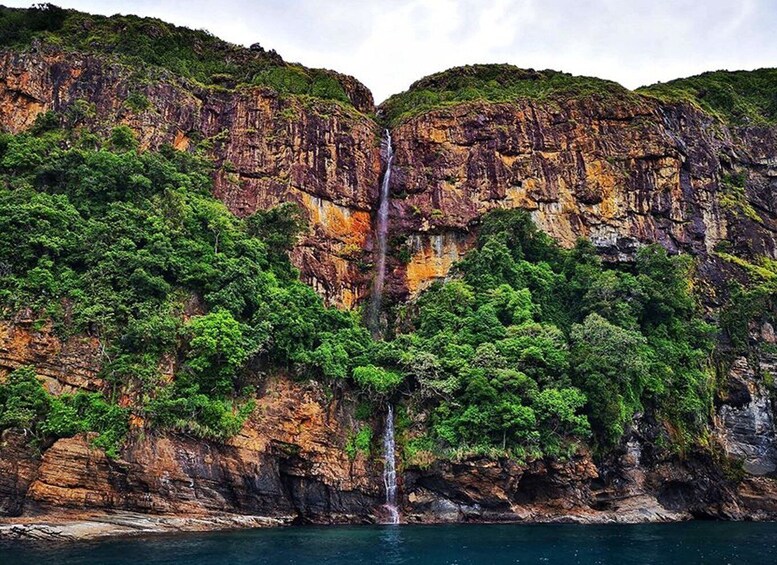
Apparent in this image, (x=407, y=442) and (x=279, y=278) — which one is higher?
(x=279, y=278)

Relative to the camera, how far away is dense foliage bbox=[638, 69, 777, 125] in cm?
5922

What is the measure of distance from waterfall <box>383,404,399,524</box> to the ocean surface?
271cm

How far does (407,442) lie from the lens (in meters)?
34.4

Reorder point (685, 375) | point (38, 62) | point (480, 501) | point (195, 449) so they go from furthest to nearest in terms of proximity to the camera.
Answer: point (38, 62)
point (685, 375)
point (480, 501)
point (195, 449)

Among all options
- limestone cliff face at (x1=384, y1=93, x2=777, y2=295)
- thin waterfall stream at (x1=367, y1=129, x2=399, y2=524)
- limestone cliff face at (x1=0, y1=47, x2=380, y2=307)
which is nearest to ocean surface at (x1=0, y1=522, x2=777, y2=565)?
thin waterfall stream at (x1=367, y1=129, x2=399, y2=524)

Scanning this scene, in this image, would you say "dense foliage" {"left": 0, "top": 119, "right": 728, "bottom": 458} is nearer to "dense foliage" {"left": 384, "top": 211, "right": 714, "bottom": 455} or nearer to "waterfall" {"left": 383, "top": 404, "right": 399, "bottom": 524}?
"dense foliage" {"left": 384, "top": 211, "right": 714, "bottom": 455}

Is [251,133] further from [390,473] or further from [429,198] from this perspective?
[390,473]

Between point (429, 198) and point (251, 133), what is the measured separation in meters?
15.0

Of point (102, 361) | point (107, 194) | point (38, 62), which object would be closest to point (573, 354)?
point (102, 361)

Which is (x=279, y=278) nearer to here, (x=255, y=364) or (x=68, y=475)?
(x=255, y=364)

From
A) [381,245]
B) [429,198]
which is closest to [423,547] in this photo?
[381,245]

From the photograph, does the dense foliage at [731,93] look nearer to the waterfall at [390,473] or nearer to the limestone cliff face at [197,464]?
the waterfall at [390,473]

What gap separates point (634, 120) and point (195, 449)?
1695 inches

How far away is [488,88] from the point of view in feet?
193
